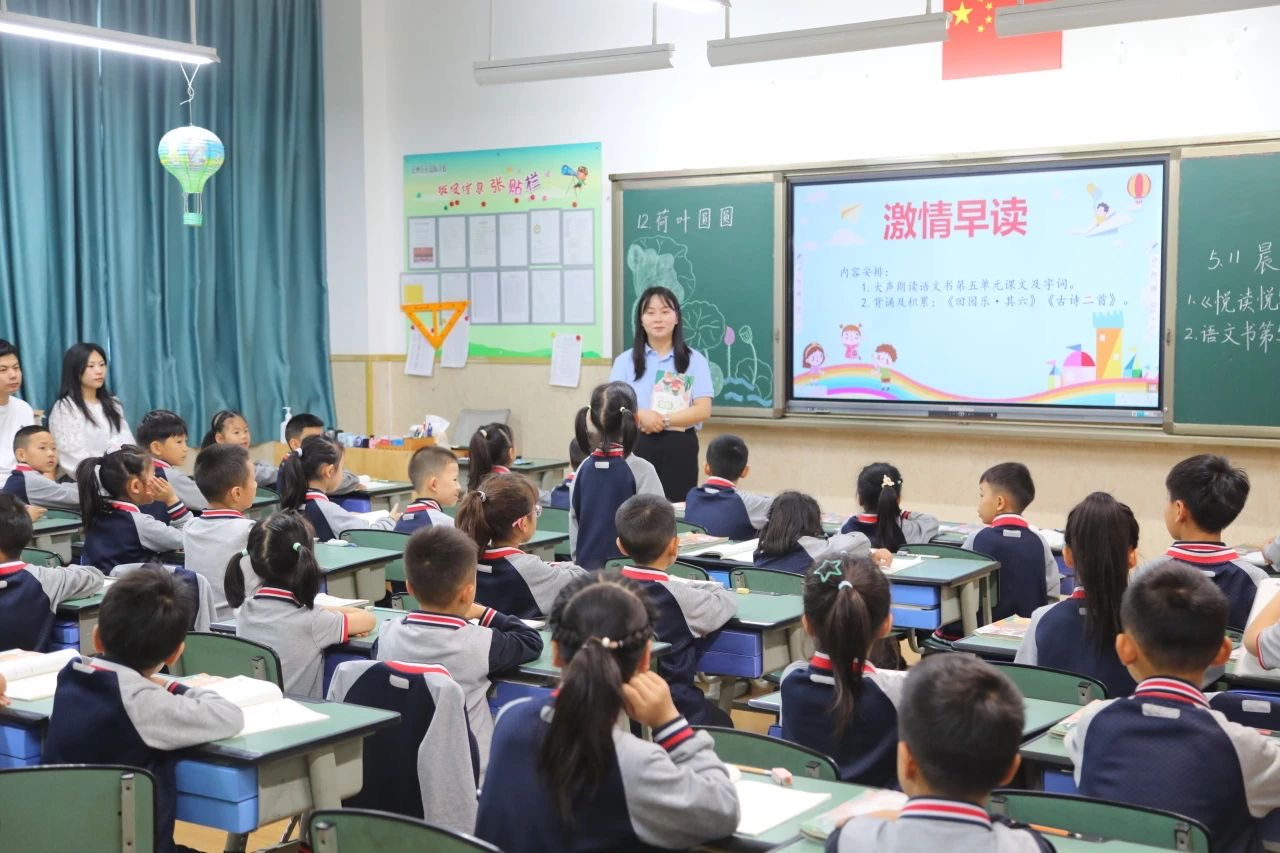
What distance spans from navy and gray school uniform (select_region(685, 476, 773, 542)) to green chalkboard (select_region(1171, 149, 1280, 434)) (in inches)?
92.0

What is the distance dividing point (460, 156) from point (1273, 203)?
4.70 m

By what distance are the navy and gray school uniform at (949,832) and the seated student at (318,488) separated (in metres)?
3.83

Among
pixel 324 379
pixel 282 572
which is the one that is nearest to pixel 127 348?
pixel 324 379

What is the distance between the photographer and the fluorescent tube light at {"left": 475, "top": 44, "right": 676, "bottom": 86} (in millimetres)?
6355

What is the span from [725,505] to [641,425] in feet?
2.45

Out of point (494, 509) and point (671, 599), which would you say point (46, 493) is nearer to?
point (494, 509)

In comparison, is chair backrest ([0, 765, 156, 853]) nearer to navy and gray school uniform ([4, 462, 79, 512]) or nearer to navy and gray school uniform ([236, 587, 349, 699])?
navy and gray school uniform ([236, 587, 349, 699])

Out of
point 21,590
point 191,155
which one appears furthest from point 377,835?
point 191,155

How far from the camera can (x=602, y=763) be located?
6.18 feet

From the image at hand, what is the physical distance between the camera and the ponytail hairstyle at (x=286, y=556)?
3334mm

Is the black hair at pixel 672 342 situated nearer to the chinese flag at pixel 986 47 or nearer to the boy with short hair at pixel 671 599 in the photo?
the chinese flag at pixel 986 47

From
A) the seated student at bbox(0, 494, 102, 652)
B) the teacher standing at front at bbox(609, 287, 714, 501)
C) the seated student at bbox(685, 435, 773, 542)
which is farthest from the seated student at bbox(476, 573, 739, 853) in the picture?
the teacher standing at front at bbox(609, 287, 714, 501)

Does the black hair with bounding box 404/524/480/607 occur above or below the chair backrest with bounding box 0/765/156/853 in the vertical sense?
above

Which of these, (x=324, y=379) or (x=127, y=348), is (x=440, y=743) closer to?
(x=127, y=348)
